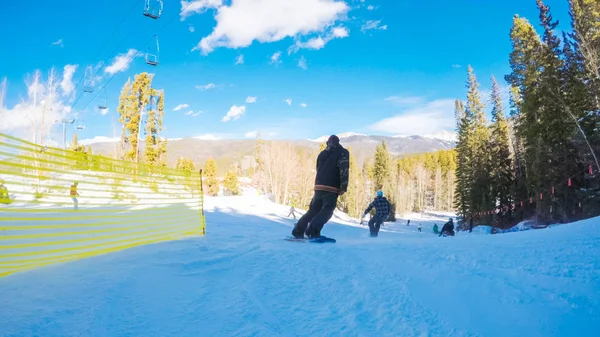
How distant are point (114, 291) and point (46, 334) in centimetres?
75

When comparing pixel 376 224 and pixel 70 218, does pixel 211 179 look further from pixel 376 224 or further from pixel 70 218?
pixel 70 218

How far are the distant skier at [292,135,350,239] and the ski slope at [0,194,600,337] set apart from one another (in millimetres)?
1997

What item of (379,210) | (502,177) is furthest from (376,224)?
(502,177)

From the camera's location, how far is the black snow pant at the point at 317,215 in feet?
21.0

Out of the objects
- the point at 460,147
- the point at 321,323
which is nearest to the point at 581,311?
the point at 321,323

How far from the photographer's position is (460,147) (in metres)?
49.4

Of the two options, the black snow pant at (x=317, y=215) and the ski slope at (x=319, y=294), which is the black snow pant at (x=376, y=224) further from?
the ski slope at (x=319, y=294)

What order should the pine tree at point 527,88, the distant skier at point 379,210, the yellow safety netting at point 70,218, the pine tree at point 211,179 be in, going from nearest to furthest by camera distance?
1. the yellow safety netting at point 70,218
2. the distant skier at point 379,210
3. the pine tree at point 527,88
4. the pine tree at point 211,179

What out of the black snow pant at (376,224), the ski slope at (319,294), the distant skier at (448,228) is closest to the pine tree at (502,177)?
the distant skier at (448,228)

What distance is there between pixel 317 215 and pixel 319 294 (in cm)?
327

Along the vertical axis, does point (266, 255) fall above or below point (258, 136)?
below

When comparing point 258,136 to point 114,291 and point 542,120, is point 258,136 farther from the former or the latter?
point 114,291

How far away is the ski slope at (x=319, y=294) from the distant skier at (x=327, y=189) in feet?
6.55

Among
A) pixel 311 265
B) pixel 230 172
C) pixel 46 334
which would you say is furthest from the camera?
pixel 230 172
